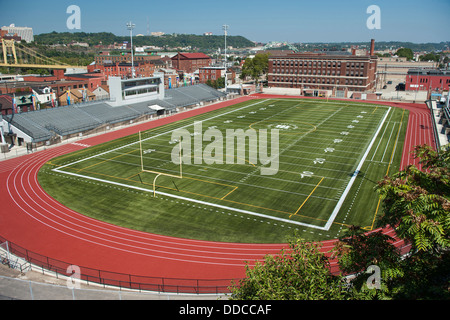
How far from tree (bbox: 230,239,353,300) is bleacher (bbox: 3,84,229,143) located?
44.9 m

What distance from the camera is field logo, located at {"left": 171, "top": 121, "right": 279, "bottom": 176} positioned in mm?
40969

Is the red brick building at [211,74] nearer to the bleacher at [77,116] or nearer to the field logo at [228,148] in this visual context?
the bleacher at [77,116]

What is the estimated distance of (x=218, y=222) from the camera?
2722cm

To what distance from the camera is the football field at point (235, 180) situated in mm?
27094

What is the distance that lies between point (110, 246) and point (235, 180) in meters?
15.1

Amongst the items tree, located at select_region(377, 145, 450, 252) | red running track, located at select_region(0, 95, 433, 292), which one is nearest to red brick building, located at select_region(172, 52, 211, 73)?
red running track, located at select_region(0, 95, 433, 292)

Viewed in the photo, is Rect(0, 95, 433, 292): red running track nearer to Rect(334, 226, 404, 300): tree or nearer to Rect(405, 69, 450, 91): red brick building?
Rect(334, 226, 404, 300): tree

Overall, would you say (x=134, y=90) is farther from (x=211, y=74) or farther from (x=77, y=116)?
(x=211, y=74)

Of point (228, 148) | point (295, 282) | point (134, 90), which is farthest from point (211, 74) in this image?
point (295, 282)

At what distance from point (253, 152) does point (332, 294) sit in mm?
33089

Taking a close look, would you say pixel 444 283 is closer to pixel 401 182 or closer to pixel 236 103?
pixel 401 182

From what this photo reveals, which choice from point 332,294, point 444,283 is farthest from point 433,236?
point 332,294

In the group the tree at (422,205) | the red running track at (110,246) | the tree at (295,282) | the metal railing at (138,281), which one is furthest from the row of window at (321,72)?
the tree at (295,282)

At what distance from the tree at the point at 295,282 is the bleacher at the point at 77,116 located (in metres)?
44.9
